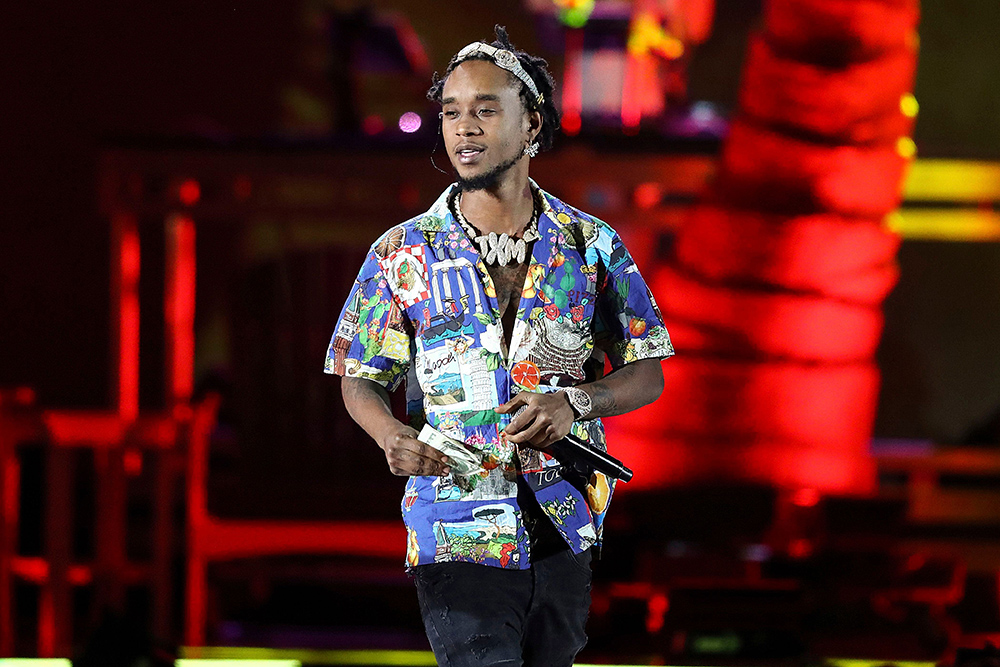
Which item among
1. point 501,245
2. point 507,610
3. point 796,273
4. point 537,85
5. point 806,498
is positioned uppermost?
point 537,85

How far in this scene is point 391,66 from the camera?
4.52 meters

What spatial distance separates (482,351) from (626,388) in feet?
0.71

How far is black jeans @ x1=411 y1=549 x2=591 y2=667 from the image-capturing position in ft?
5.21

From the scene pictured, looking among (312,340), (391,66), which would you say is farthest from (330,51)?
(312,340)

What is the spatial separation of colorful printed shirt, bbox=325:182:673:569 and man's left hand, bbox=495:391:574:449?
0.24 feet

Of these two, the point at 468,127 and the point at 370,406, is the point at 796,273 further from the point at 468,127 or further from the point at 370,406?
the point at 370,406

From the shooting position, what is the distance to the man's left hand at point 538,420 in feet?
5.00

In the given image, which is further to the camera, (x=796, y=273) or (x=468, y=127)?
(x=796, y=273)

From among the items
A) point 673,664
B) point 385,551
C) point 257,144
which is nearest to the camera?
point 673,664

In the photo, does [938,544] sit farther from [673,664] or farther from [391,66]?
[391,66]

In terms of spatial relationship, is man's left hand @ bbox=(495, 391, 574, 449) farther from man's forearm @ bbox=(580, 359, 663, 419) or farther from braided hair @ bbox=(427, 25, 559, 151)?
braided hair @ bbox=(427, 25, 559, 151)

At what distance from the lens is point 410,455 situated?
5.06ft

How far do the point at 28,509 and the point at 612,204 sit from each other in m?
2.46

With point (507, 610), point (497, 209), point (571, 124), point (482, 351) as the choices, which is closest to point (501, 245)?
point (497, 209)
